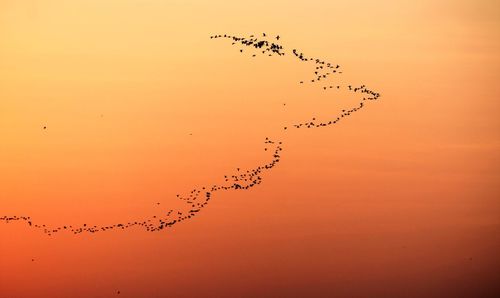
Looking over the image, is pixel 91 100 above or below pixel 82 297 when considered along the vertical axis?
above

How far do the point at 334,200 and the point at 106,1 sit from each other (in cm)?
128

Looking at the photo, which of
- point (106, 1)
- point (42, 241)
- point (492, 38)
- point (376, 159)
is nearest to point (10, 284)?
point (42, 241)

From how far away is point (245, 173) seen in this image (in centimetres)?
271

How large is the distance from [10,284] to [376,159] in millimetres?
1642

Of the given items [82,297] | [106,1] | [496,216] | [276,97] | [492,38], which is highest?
[106,1]

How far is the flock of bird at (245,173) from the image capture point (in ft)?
8.80

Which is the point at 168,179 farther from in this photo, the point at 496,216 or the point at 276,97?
the point at 496,216

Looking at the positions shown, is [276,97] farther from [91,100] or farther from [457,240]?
[457,240]

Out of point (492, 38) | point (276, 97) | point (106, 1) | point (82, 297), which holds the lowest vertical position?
point (82, 297)

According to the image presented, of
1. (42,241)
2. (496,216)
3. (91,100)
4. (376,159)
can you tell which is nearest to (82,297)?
(42,241)

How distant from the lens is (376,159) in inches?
107

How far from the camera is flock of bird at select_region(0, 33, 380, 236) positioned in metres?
2.68

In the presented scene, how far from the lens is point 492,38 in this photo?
276cm

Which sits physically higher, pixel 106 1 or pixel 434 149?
pixel 106 1
